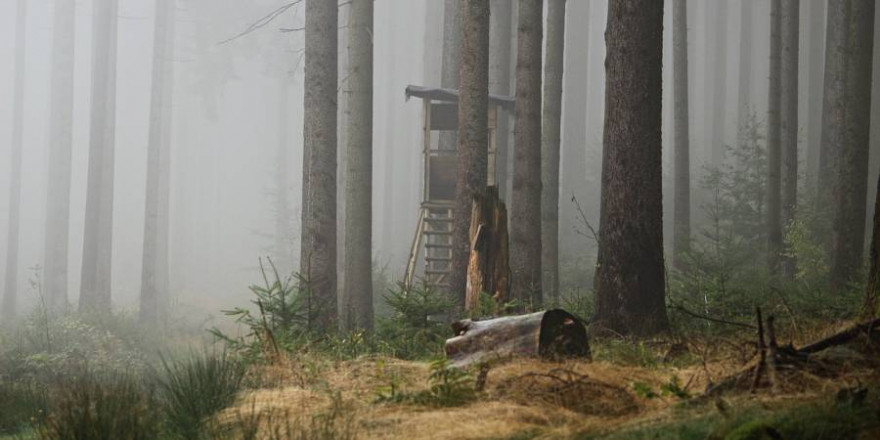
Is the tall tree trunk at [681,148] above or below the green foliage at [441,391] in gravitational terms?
above

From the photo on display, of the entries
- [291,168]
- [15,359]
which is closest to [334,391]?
[15,359]

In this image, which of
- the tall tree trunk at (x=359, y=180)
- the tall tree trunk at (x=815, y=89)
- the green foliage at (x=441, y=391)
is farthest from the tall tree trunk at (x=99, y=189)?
the tall tree trunk at (x=815, y=89)

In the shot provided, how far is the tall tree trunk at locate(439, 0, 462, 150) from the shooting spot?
21420 mm

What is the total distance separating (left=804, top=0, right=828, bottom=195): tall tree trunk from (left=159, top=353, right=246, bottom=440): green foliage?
26752 millimetres

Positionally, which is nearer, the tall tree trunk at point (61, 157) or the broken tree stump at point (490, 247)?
the broken tree stump at point (490, 247)

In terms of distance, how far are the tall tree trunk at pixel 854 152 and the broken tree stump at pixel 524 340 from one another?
9.32m

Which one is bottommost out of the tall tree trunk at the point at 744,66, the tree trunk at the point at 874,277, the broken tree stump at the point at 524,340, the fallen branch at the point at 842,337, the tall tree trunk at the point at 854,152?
the broken tree stump at the point at 524,340

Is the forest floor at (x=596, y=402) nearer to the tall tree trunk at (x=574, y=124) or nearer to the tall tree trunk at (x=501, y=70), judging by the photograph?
the tall tree trunk at (x=501, y=70)

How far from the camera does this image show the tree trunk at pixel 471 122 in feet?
47.9

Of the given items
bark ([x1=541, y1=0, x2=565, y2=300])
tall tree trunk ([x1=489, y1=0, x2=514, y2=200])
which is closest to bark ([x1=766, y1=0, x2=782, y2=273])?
bark ([x1=541, y1=0, x2=565, y2=300])

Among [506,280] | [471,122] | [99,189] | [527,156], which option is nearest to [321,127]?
[471,122]

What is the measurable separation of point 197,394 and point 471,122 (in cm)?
794

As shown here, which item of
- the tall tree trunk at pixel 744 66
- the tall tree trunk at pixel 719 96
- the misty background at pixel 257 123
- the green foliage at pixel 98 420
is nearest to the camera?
the green foliage at pixel 98 420

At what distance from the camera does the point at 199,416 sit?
7.37m
